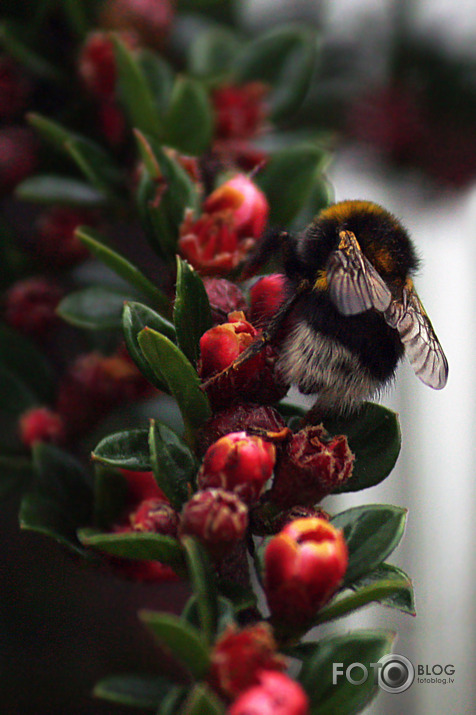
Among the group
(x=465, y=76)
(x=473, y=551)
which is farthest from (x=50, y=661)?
(x=473, y=551)

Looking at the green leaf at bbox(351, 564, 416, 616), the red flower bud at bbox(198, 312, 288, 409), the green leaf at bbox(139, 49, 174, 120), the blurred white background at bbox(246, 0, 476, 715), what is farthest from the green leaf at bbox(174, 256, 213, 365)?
the blurred white background at bbox(246, 0, 476, 715)

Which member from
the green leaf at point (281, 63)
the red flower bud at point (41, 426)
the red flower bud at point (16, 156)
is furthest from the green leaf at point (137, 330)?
the green leaf at point (281, 63)

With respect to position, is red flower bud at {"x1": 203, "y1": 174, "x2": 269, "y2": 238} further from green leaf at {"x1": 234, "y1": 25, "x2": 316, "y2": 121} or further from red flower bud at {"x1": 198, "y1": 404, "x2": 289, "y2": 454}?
green leaf at {"x1": 234, "y1": 25, "x2": 316, "y2": 121}

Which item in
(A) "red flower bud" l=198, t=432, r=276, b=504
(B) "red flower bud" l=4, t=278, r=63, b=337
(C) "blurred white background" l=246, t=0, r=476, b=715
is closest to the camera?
(A) "red flower bud" l=198, t=432, r=276, b=504

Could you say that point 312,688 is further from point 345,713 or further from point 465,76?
point 465,76

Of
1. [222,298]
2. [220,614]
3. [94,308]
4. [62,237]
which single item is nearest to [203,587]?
[220,614]

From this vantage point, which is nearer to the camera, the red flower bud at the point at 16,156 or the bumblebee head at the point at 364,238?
the bumblebee head at the point at 364,238

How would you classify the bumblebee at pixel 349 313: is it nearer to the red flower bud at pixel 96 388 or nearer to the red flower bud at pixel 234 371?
the red flower bud at pixel 234 371
